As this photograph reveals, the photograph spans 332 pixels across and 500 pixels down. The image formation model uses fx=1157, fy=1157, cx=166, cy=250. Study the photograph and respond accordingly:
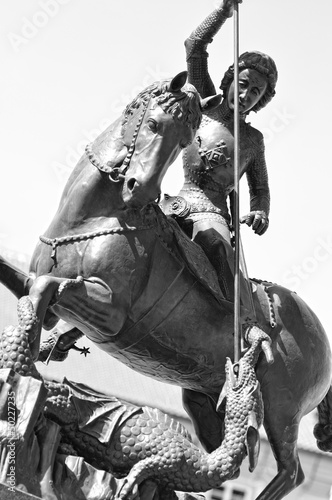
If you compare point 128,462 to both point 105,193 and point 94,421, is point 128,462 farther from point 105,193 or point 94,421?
point 105,193

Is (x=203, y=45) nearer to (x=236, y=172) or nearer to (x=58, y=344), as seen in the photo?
(x=236, y=172)

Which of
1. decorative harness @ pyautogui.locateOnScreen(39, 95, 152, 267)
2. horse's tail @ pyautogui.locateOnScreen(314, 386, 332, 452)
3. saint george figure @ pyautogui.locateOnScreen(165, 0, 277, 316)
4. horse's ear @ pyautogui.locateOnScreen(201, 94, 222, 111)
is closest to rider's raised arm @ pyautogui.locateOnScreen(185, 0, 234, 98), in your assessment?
saint george figure @ pyautogui.locateOnScreen(165, 0, 277, 316)

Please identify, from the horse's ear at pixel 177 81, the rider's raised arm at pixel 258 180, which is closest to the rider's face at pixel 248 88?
the rider's raised arm at pixel 258 180

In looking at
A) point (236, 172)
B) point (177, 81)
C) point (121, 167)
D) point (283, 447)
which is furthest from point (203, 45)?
point (283, 447)

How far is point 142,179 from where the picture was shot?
788 cm

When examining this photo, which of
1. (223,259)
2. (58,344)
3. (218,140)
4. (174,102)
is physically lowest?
(58,344)

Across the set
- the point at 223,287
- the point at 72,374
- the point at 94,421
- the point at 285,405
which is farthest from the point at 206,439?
the point at 72,374

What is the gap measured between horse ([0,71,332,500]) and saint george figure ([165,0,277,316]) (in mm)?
573

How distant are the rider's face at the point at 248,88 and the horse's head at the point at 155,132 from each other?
1.17 metres

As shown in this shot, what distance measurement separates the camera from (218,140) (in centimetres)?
933

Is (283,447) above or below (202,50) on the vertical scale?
below

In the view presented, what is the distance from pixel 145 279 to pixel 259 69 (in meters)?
2.18

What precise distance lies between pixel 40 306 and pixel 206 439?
8.44ft

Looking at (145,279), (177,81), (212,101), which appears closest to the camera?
(177,81)
